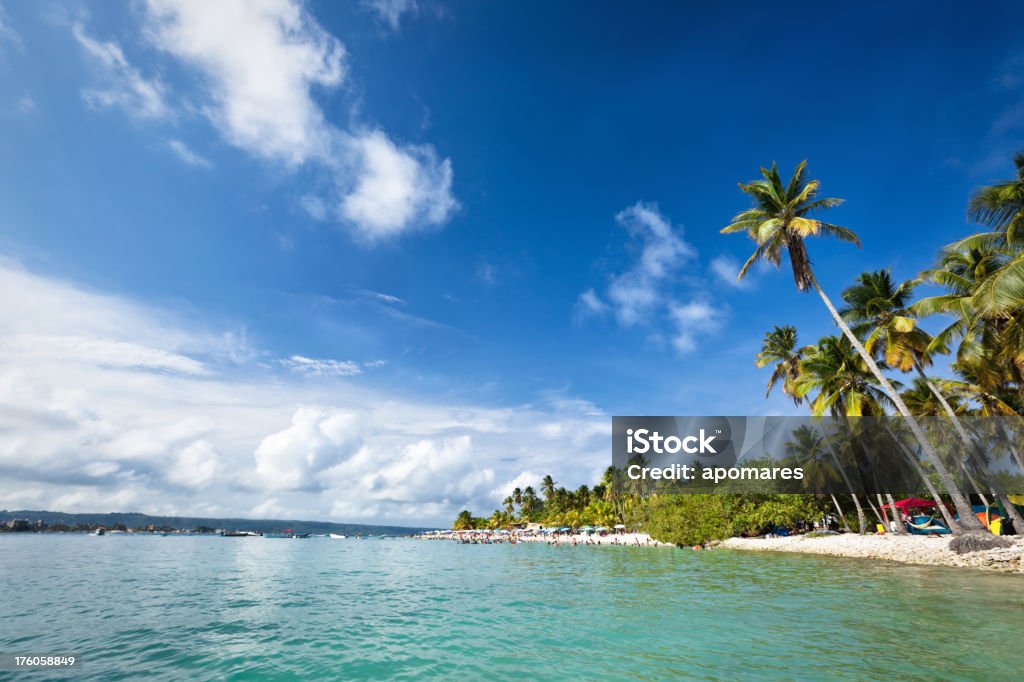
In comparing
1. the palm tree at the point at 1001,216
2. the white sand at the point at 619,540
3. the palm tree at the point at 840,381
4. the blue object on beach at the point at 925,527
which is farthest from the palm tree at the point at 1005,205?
the white sand at the point at 619,540

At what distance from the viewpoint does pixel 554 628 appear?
1448cm

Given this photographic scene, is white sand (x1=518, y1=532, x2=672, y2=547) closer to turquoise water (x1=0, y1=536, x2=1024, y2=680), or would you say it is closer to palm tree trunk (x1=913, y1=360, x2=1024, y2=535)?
palm tree trunk (x1=913, y1=360, x2=1024, y2=535)

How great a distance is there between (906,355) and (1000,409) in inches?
344

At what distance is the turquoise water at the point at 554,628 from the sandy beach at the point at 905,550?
79.8 inches

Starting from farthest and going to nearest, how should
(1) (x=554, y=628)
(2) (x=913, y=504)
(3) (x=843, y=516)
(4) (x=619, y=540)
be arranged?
(4) (x=619, y=540)
(3) (x=843, y=516)
(2) (x=913, y=504)
(1) (x=554, y=628)

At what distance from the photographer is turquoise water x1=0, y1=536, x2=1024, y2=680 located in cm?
1035

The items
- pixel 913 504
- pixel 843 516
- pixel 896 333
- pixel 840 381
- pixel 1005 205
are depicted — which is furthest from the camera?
pixel 843 516

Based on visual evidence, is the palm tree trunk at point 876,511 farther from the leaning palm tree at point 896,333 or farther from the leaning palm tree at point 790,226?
the leaning palm tree at point 790,226

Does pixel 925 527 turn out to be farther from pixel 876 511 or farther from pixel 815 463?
pixel 815 463

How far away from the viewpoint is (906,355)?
28.6 m

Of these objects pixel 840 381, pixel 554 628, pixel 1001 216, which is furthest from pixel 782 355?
pixel 554 628

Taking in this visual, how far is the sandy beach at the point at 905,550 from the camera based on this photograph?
2281 cm

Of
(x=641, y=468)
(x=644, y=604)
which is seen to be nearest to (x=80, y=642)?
(x=644, y=604)

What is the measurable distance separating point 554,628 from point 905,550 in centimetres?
2781
